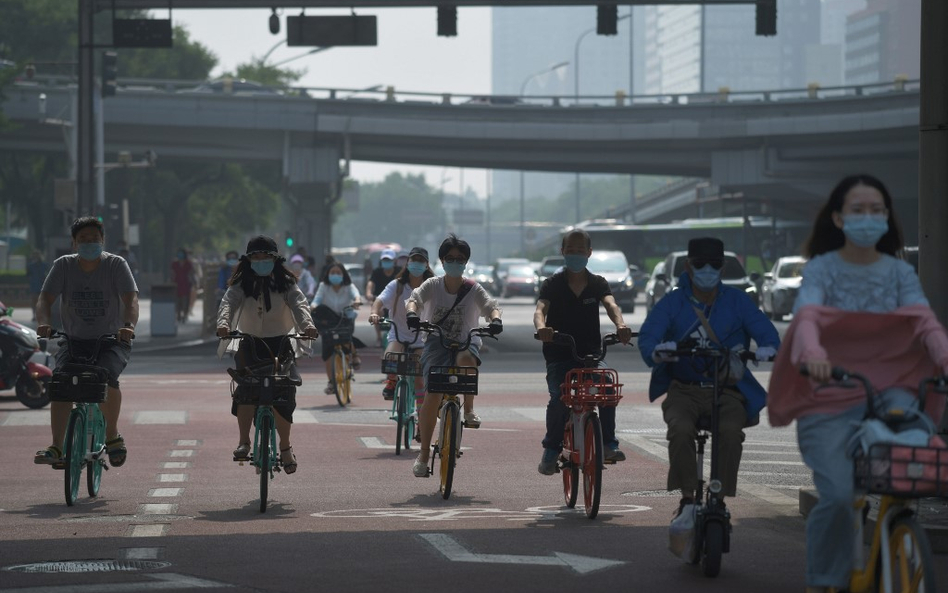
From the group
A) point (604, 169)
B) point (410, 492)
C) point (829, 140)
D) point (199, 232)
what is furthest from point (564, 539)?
point (199, 232)

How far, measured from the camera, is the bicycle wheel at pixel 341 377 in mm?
19672

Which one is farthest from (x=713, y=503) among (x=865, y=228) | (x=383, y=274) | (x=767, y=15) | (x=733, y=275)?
(x=733, y=275)

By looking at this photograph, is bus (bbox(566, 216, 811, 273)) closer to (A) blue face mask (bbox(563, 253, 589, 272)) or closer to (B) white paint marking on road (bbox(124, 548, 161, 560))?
(A) blue face mask (bbox(563, 253, 589, 272))

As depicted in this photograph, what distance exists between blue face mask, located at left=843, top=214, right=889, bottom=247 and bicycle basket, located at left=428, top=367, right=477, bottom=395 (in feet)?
17.2

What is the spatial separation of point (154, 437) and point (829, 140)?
50.3 metres

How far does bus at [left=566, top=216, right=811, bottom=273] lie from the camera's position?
76.1 metres

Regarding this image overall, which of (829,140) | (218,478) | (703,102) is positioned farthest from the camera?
(703,102)

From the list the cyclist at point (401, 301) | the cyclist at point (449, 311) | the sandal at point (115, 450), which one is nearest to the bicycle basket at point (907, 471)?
the cyclist at point (449, 311)

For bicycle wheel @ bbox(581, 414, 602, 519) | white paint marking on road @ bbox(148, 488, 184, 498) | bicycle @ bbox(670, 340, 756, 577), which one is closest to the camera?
bicycle @ bbox(670, 340, 756, 577)

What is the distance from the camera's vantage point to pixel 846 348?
252 inches

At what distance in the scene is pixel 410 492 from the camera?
11.9m

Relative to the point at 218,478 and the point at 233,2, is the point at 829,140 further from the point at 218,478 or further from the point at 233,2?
the point at 218,478

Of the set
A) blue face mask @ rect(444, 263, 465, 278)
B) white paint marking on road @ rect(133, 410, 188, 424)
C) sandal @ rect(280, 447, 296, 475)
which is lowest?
white paint marking on road @ rect(133, 410, 188, 424)

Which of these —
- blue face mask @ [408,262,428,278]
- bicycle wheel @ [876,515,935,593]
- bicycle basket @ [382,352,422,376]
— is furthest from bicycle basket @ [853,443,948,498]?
blue face mask @ [408,262,428,278]
